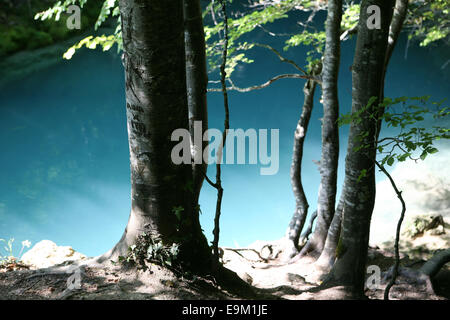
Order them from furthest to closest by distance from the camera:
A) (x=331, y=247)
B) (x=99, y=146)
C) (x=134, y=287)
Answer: (x=99, y=146) < (x=331, y=247) < (x=134, y=287)

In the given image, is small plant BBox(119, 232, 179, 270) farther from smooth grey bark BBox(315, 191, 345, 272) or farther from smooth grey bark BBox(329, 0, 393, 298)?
smooth grey bark BBox(315, 191, 345, 272)

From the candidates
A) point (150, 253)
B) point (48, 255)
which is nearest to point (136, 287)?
point (150, 253)

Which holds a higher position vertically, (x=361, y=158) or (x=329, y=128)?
(x=329, y=128)

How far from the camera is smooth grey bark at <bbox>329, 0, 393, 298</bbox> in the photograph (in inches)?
88.8

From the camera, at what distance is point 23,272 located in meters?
2.35

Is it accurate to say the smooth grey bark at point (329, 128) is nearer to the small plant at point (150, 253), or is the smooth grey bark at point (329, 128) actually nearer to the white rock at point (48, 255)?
the small plant at point (150, 253)

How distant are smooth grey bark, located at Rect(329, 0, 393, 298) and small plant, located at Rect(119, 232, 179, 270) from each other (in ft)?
3.88

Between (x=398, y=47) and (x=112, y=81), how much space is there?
51.2 ft

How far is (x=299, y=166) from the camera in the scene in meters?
5.08

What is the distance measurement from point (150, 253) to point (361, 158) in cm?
153

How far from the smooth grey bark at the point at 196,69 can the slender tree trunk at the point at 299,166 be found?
230 cm

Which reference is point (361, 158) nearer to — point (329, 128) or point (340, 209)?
point (340, 209)

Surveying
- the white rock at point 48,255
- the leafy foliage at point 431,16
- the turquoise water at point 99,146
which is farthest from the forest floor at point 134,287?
the turquoise water at point 99,146

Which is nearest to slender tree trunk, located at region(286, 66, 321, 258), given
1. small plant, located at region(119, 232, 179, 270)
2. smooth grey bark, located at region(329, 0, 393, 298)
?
smooth grey bark, located at region(329, 0, 393, 298)
